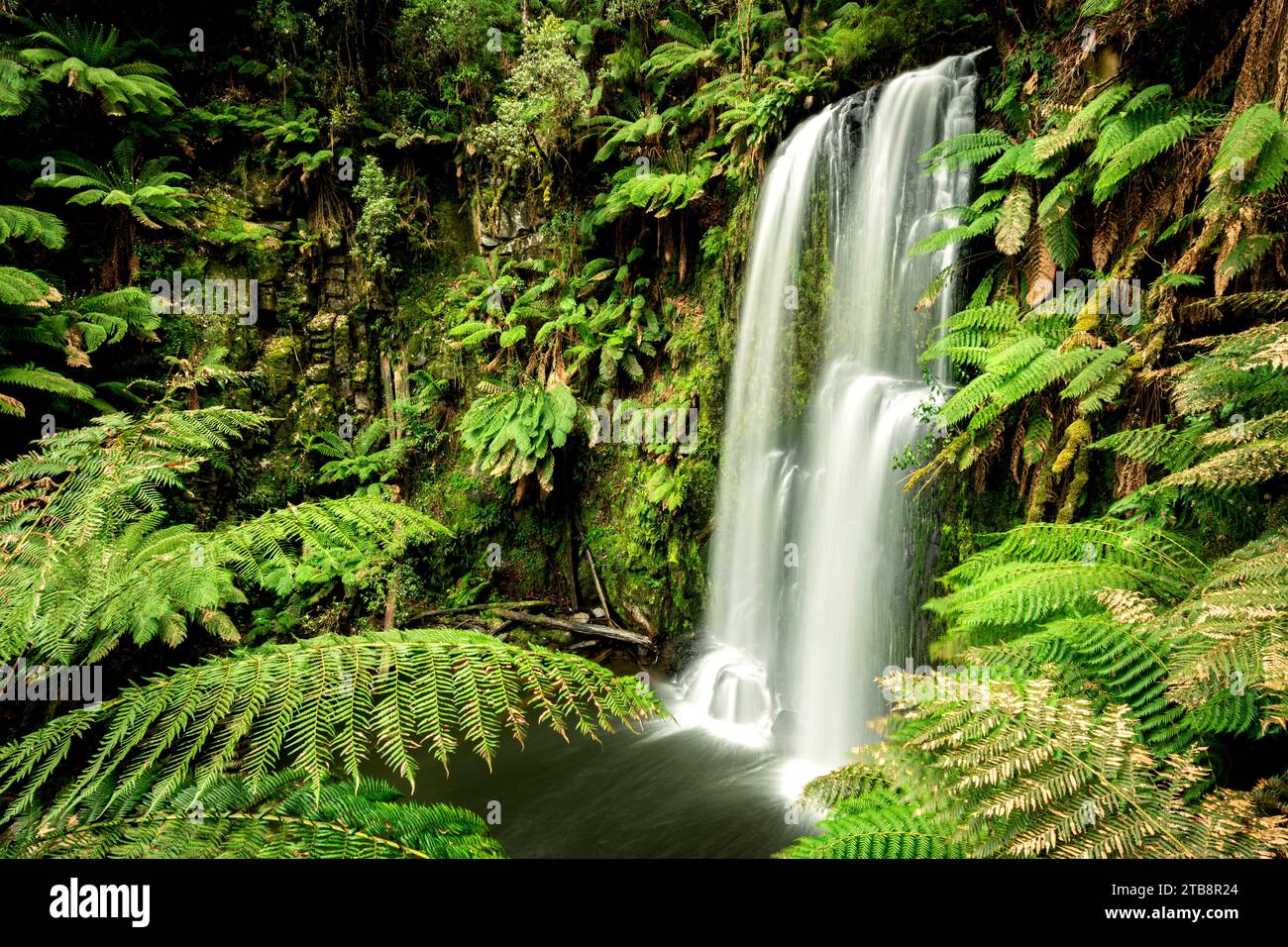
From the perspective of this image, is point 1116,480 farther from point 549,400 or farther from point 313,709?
point 549,400

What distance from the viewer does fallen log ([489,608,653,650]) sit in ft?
25.4

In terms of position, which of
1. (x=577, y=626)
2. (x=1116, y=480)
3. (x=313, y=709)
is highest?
(x=1116, y=480)

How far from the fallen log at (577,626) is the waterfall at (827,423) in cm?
99

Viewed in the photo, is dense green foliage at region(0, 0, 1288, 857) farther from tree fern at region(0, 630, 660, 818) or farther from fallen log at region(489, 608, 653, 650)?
fallen log at region(489, 608, 653, 650)

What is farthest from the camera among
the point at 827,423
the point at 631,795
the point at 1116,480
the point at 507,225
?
the point at 507,225

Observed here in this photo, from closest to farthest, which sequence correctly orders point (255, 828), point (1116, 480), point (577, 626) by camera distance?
point (255, 828)
point (1116, 480)
point (577, 626)

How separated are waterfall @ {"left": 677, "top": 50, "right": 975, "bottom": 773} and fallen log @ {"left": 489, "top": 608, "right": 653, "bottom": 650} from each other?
0.99 meters

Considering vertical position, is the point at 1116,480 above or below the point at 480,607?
above

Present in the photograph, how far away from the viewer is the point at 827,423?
581cm

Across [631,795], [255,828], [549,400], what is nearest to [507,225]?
[549,400]

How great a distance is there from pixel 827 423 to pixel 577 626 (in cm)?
423

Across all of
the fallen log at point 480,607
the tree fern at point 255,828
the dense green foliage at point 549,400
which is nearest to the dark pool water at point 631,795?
the dense green foliage at point 549,400

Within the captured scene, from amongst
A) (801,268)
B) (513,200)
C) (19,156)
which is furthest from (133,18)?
(801,268)

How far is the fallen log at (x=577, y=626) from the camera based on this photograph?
775cm
